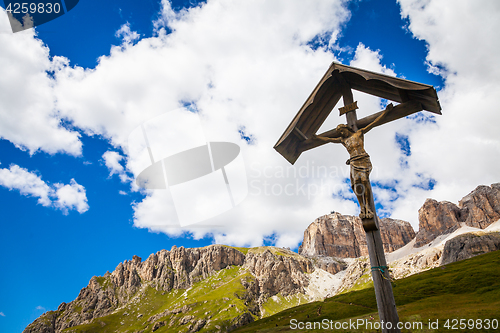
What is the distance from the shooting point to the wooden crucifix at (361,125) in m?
5.64

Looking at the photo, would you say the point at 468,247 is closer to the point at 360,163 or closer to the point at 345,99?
the point at 345,99

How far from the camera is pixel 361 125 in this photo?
7.12 metres

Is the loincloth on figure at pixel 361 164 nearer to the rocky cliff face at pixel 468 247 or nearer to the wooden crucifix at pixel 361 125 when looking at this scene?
the wooden crucifix at pixel 361 125

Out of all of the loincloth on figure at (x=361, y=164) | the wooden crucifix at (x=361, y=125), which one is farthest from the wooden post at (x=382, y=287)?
the loincloth on figure at (x=361, y=164)

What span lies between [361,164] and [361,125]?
56.1 inches

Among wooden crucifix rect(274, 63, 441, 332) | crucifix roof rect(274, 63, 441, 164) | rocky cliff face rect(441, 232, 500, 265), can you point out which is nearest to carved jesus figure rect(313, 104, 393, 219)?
wooden crucifix rect(274, 63, 441, 332)

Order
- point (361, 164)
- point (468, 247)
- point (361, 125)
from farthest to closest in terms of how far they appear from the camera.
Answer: point (468, 247), point (361, 125), point (361, 164)

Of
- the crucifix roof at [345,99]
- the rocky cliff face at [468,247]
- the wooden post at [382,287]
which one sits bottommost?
the rocky cliff face at [468,247]

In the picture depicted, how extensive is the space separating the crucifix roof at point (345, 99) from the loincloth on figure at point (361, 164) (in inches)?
49.4

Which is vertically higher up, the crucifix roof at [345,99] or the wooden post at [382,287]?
the crucifix roof at [345,99]

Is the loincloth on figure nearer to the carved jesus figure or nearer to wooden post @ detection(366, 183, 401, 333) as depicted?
the carved jesus figure

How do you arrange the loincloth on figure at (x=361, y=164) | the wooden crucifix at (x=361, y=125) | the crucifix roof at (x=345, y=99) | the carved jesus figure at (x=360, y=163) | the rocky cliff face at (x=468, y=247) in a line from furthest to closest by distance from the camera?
the rocky cliff face at (x=468, y=247), the crucifix roof at (x=345, y=99), the loincloth on figure at (x=361, y=164), the carved jesus figure at (x=360, y=163), the wooden crucifix at (x=361, y=125)

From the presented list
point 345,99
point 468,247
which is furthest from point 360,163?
point 468,247

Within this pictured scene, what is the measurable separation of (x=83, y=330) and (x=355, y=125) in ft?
830
